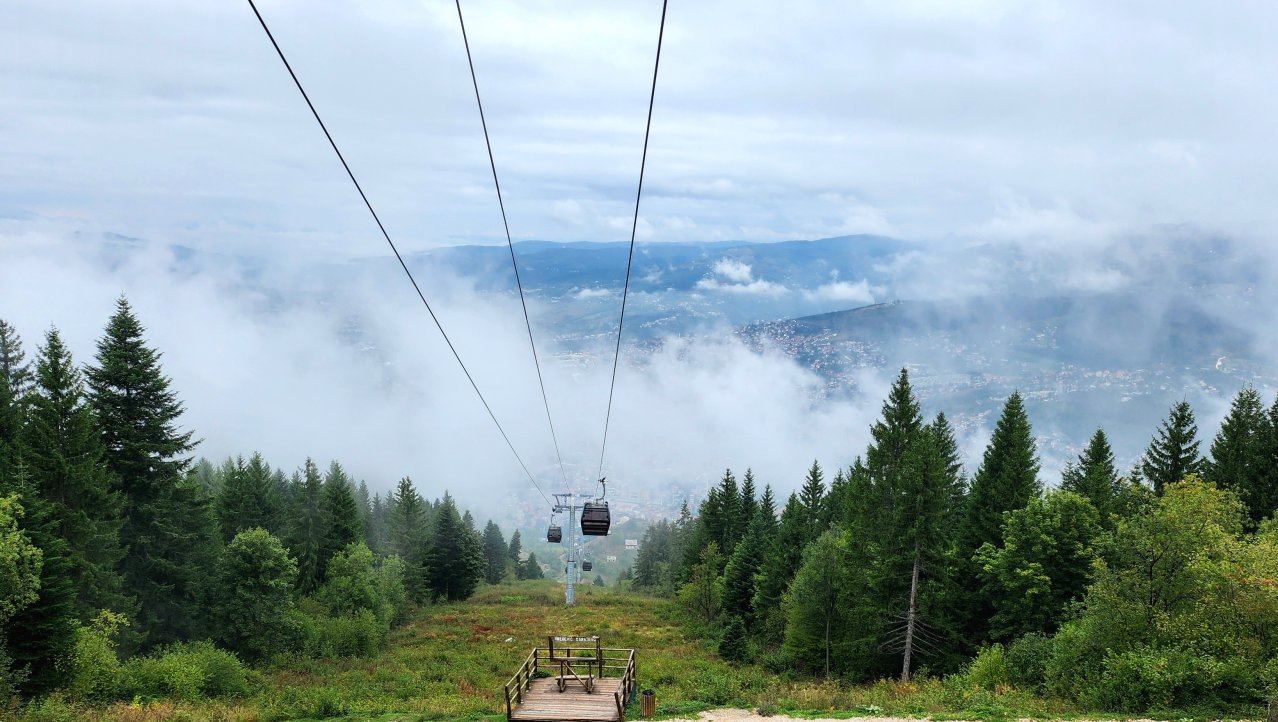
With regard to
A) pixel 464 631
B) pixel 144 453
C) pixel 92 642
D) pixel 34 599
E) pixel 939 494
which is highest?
pixel 144 453

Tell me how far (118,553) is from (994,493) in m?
43.1

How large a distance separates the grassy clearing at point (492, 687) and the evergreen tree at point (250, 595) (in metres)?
2.33

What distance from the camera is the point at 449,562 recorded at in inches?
3499

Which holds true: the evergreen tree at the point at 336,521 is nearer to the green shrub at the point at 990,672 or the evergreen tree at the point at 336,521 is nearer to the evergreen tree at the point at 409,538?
the evergreen tree at the point at 409,538

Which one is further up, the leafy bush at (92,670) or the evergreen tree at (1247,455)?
the evergreen tree at (1247,455)

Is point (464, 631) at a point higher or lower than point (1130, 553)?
lower

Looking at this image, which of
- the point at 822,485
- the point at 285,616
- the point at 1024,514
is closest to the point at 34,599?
the point at 285,616

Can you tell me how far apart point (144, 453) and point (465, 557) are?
51.9 m

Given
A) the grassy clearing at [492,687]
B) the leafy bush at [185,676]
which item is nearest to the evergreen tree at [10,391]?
the leafy bush at [185,676]

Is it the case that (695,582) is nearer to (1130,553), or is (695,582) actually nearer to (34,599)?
(1130,553)

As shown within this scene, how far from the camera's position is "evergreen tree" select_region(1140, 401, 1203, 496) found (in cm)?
5366

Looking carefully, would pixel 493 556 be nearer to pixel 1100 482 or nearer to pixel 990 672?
pixel 1100 482

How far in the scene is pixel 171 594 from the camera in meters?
43.2

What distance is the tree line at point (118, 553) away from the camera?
28438mm
